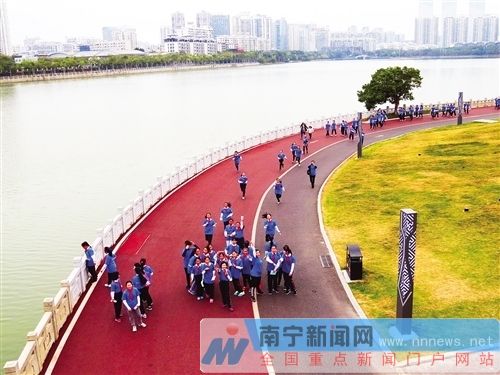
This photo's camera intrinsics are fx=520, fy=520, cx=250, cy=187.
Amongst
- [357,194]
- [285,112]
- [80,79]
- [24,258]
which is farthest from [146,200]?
[80,79]

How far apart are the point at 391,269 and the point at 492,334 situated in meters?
4.53

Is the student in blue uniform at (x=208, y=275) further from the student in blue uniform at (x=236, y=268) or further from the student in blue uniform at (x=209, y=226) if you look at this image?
the student in blue uniform at (x=209, y=226)

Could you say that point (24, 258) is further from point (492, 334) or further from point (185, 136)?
point (185, 136)

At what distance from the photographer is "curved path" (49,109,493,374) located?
12.4m

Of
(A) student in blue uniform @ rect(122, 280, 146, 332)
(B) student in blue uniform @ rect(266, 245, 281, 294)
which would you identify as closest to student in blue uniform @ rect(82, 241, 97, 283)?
(A) student in blue uniform @ rect(122, 280, 146, 332)

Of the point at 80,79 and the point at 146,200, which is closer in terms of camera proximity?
the point at 146,200

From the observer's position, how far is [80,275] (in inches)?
627

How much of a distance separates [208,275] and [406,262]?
5.37 meters

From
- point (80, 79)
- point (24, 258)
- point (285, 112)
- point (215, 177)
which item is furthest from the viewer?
point (80, 79)

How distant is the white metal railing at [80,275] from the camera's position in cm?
1162

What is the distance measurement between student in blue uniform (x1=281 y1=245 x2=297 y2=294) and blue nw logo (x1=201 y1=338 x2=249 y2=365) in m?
2.88

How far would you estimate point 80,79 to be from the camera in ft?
495

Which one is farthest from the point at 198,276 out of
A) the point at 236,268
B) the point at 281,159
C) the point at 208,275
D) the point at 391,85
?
the point at 391,85

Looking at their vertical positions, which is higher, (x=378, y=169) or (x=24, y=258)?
(x=378, y=169)
